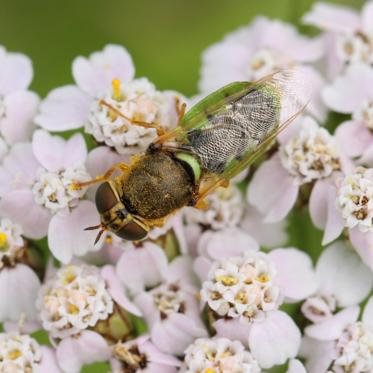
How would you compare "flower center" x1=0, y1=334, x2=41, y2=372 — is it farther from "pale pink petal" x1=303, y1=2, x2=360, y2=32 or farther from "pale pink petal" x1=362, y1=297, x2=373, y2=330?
"pale pink petal" x1=303, y1=2, x2=360, y2=32

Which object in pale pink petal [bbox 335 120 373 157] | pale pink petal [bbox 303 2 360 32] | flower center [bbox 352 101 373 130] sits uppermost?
pale pink petal [bbox 303 2 360 32]

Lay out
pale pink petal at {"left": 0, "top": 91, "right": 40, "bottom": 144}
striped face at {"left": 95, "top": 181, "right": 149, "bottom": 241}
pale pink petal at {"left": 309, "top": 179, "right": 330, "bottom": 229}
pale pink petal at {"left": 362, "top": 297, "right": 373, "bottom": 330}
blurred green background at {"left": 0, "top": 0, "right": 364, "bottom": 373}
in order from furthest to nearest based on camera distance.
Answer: blurred green background at {"left": 0, "top": 0, "right": 364, "bottom": 373}, pale pink petal at {"left": 0, "top": 91, "right": 40, "bottom": 144}, pale pink petal at {"left": 309, "top": 179, "right": 330, "bottom": 229}, pale pink petal at {"left": 362, "top": 297, "right": 373, "bottom": 330}, striped face at {"left": 95, "top": 181, "right": 149, "bottom": 241}

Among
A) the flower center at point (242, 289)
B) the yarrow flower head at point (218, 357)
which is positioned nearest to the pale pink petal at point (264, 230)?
the flower center at point (242, 289)

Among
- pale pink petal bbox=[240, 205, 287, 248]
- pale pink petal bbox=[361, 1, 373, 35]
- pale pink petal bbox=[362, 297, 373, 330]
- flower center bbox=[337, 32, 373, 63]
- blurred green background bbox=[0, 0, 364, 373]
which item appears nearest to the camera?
pale pink petal bbox=[362, 297, 373, 330]

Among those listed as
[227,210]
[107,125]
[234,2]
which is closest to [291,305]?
[227,210]

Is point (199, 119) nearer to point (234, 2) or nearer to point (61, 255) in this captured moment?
point (61, 255)

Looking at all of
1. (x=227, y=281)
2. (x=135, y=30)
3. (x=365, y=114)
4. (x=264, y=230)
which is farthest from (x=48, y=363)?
(x=135, y=30)

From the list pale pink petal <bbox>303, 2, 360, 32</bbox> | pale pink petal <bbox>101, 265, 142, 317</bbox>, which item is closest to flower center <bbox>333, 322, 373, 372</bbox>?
pale pink petal <bbox>101, 265, 142, 317</bbox>
